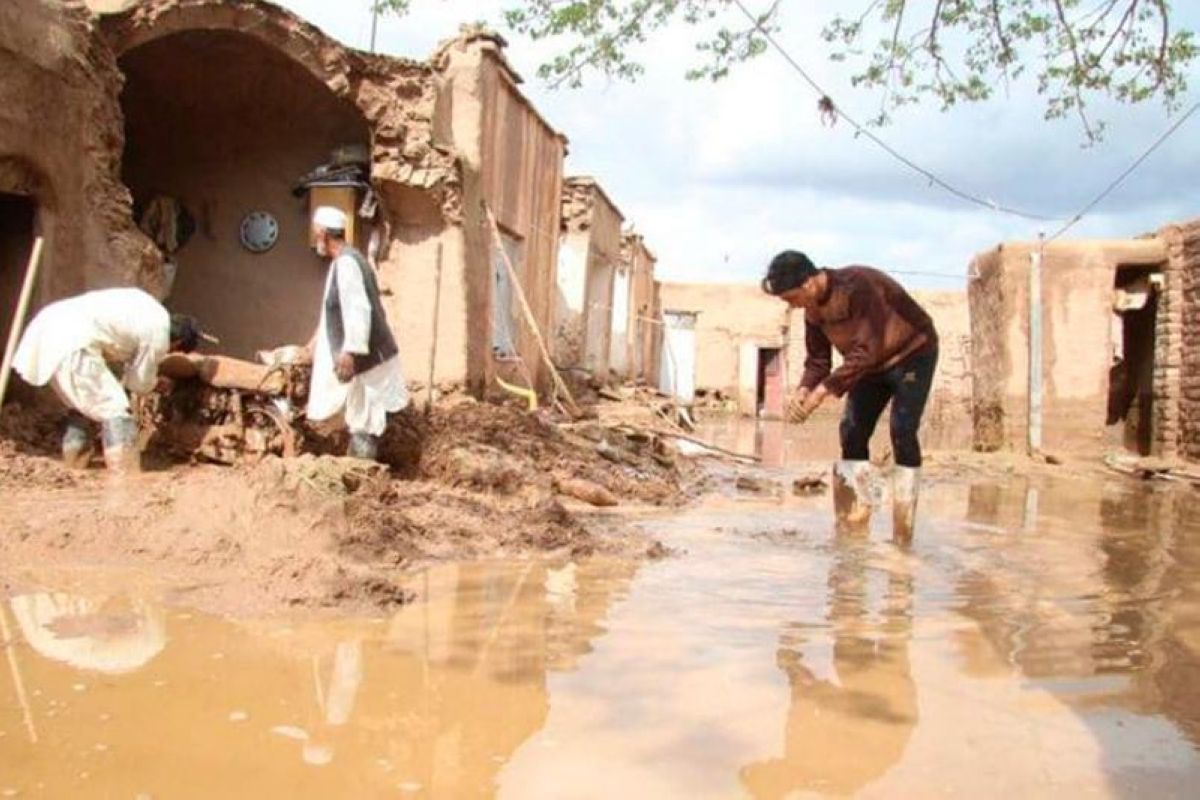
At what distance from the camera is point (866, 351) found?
4895mm

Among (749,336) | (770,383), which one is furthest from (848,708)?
(770,383)

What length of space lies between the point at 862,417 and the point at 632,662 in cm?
295

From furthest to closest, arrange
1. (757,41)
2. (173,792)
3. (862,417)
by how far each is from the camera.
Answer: (862,417) < (757,41) < (173,792)

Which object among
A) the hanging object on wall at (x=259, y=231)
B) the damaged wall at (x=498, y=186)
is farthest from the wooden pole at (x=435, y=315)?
the hanging object on wall at (x=259, y=231)

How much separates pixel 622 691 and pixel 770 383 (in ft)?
85.2

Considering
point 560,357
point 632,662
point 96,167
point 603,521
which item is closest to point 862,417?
Answer: point 603,521

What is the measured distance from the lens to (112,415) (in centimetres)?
549

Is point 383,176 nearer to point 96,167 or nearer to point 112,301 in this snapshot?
point 96,167

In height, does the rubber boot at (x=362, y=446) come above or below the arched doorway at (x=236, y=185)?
below

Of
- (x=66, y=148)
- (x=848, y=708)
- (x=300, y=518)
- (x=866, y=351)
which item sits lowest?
(x=848, y=708)

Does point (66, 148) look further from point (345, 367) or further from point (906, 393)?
point (906, 393)

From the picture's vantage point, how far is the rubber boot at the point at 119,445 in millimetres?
5457

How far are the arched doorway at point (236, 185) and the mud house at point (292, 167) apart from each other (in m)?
0.01

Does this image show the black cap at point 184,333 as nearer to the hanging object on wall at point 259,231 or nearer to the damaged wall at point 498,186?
the damaged wall at point 498,186
